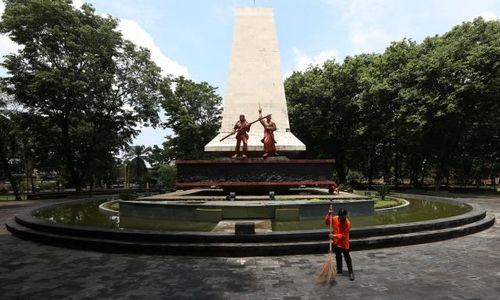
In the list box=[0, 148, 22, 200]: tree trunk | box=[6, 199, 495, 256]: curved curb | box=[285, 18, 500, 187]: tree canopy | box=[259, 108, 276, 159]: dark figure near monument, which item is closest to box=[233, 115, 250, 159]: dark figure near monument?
box=[259, 108, 276, 159]: dark figure near monument

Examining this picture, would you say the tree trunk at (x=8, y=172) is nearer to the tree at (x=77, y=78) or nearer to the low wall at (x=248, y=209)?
the tree at (x=77, y=78)

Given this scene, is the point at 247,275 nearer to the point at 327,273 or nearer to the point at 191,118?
the point at 327,273

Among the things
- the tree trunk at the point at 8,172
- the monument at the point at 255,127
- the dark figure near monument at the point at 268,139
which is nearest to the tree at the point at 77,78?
the tree trunk at the point at 8,172

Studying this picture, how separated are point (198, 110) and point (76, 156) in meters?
14.1

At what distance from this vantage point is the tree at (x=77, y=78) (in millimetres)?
30172

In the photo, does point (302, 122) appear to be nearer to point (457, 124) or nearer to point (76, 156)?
point (457, 124)

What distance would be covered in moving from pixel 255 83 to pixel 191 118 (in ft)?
67.8

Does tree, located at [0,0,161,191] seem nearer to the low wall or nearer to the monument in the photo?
the monument

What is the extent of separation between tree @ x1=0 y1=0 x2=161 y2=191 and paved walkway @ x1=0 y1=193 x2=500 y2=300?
2298cm

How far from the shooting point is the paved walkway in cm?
707

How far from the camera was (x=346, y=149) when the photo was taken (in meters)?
40.7

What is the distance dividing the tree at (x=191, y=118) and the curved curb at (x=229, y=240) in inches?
1256

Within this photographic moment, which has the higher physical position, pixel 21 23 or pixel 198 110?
pixel 21 23

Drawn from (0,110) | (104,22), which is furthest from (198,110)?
(0,110)
